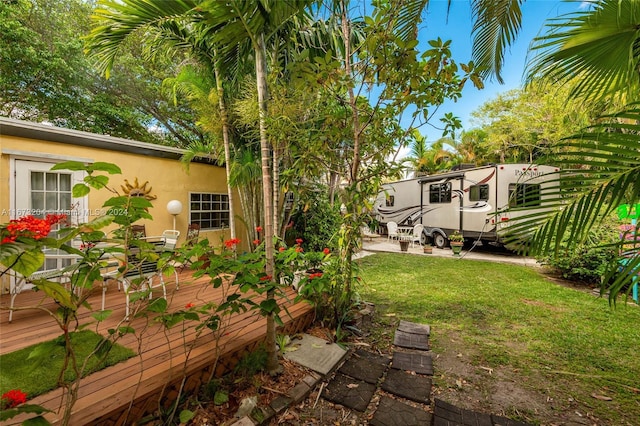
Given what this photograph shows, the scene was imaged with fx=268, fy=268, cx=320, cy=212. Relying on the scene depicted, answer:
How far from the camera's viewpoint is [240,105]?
3.87 metres

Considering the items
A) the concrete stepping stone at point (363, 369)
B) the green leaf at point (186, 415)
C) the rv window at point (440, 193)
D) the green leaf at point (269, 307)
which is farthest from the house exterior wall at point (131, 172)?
the rv window at point (440, 193)

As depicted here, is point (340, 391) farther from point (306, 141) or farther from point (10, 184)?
point (10, 184)

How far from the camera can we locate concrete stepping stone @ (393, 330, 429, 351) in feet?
8.95

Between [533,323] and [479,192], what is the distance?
5.25m

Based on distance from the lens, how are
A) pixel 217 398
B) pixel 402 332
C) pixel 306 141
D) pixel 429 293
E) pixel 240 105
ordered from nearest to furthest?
pixel 217 398, pixel 306 141, pixel 402 332, pixel 240 105, pixel 429 293

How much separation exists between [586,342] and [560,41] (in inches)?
118

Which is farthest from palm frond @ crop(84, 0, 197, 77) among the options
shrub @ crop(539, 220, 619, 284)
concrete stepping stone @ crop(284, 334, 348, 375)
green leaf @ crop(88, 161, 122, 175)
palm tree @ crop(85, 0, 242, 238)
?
shrub @ crop(539, 220, 619, 284)

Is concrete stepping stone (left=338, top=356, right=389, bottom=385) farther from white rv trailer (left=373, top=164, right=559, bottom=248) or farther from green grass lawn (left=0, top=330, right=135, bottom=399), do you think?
white rv trailer (left=373, top=164, right=559, bottom=248)

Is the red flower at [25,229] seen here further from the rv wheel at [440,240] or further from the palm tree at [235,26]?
the rv wheel at [440,240]

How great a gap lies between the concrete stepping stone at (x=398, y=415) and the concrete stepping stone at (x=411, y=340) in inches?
33.4

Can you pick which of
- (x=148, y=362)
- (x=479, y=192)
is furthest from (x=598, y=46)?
(x=479, y=192)

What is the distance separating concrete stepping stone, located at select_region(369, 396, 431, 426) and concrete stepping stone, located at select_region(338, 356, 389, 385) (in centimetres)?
26

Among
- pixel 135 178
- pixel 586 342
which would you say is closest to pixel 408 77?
pixel 586 342

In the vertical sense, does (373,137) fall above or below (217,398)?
above
